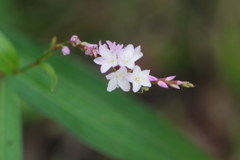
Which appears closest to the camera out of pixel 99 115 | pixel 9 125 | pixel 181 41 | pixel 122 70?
pixel 122 70

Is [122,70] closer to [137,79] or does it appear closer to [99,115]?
[137,79]

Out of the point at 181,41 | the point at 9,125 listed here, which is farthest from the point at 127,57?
the point at 181,41

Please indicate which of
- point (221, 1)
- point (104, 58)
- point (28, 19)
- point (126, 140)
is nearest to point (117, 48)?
point (104, 58)

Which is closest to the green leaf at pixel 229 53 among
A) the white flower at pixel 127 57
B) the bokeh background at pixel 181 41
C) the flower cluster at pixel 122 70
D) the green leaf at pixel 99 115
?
the bokeh background at pixel 181 41

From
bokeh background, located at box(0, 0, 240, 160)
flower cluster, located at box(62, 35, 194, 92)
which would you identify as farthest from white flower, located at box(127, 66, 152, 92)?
bokeh background, located at box(0, 0, 240, 160)

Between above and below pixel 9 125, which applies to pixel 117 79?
above

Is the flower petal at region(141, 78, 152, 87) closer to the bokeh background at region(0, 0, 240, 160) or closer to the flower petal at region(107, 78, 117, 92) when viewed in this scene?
the flower petal at region(107, 78, 117, 92)

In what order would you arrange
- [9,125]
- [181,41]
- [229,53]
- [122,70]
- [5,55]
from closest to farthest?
[122,70] → [5,55] → [9,125] → [229,53] → [181,41]

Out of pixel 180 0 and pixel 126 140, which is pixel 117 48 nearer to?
pixel 126 140

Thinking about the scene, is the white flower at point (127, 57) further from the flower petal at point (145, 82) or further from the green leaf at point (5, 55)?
the green leaf at point (5, 55)
